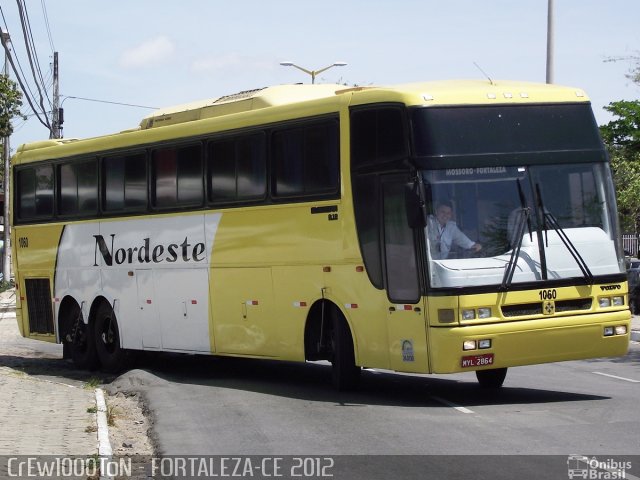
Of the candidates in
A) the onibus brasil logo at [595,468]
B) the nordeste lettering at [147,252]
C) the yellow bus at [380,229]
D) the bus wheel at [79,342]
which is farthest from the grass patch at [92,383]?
the onibus brasil logo at [595,468]

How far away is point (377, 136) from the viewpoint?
13445 millimetres

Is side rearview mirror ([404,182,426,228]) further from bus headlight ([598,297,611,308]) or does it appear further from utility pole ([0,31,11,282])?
utility pole ([0,31,11,282])

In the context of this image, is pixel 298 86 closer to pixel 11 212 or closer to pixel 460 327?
pixel 460 327

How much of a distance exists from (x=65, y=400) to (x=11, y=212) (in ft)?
28.0

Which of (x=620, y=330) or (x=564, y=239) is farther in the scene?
(x=620, y=330)

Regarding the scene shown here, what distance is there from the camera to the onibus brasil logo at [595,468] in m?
8.78

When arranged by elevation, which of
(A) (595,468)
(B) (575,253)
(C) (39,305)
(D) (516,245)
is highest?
(D) (516,245)

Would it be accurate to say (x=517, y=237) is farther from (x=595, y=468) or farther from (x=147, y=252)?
(x=147, y=252)

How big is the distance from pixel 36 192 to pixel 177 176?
4.91 meters

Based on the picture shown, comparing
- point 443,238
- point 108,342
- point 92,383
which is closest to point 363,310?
point 443,238

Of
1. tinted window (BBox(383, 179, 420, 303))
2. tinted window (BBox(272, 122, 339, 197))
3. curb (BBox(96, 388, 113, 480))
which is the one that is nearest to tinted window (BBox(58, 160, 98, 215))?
tinted window (BBox(272, 122, 339, 197))

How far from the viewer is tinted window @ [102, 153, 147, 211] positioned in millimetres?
18219

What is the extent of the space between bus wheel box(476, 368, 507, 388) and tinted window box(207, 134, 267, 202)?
12.6ft

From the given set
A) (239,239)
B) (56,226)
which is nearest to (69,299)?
(56,226)
